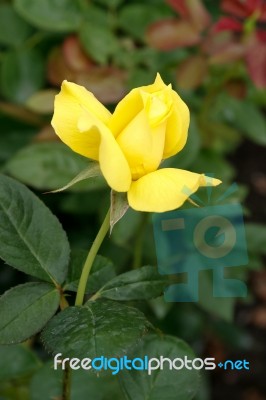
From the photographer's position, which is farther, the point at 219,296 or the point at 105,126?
the point at 219,296

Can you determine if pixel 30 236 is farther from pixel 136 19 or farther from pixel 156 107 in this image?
pixel 136 19

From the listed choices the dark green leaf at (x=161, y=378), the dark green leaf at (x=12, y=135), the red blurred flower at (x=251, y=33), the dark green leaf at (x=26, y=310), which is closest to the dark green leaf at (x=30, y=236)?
the dark green leaf at (x=26, y=310)

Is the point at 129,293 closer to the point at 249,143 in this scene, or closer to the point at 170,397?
the point at 170,397

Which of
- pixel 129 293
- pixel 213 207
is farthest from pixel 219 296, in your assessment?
pixel 129 293

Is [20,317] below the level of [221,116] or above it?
above

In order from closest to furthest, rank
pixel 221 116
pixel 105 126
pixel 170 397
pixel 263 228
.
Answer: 1. pixel 105 126
2. pixel 170 397
3. pixel 263 228
4. pixel 221 116

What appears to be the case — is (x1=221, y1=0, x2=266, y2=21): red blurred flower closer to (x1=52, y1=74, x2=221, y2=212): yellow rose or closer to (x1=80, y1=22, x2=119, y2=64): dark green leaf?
(x1=80, y1=22, x2=119, y2=64): dark green leaf

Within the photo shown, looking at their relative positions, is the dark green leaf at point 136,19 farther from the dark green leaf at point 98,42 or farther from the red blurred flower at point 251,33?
the red blurred flower at point 251,33
